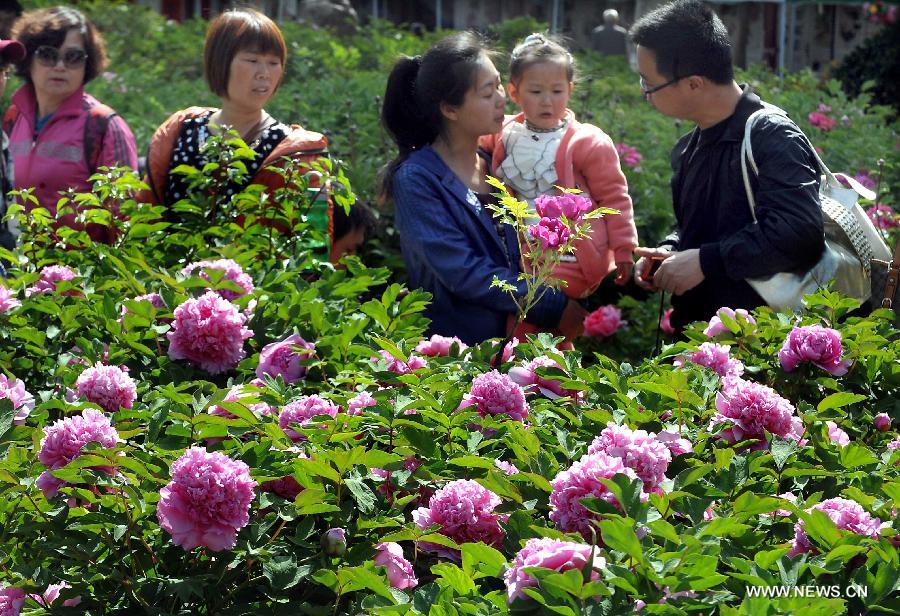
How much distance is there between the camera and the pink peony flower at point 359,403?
228cm

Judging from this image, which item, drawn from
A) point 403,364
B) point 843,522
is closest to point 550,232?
point 403,364

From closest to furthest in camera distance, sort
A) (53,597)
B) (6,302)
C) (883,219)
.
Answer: (53,597) → (6,302) → (883,219)

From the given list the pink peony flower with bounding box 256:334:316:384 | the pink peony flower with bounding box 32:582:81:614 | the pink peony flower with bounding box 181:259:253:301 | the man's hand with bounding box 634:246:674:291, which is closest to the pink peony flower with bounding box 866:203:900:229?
the man's hand with bounding box 634:246:674:291

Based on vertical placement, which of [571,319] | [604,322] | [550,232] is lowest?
[604,322]

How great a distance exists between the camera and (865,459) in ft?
6.89

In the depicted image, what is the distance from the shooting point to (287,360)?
2703mm

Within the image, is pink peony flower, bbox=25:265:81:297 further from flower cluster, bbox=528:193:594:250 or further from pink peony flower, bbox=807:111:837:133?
pink peony flower, bbox=807:111:837:133

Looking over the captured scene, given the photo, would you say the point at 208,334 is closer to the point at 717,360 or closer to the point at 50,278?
the point at 50,278

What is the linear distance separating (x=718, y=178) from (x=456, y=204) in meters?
0.84

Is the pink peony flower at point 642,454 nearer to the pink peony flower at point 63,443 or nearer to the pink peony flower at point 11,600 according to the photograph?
the pink peony flower at point 63,443

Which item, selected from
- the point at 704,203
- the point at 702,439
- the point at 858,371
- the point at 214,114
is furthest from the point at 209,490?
the point at 214,114

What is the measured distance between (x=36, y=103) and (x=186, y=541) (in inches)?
140

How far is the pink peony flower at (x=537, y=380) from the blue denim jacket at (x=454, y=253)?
3.91 feet

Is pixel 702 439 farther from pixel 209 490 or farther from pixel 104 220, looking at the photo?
pixel 104 220
